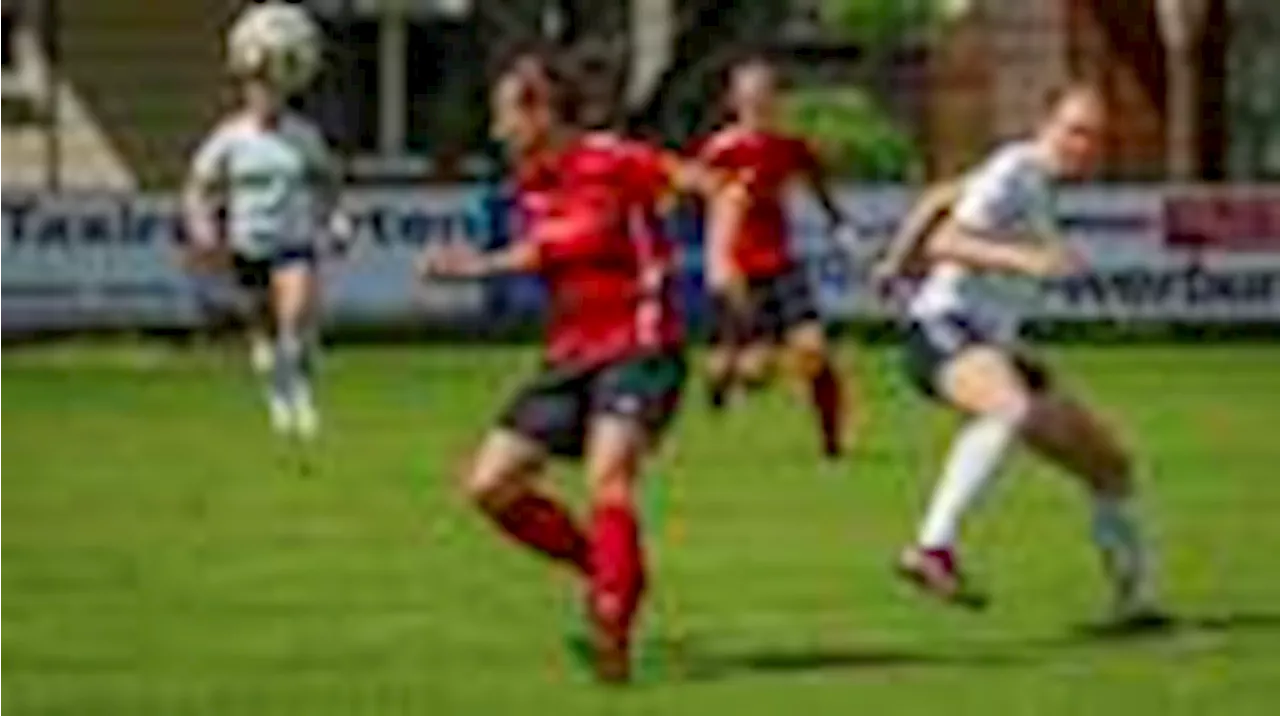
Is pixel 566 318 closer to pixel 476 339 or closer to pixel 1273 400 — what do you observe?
pixel 1273 400

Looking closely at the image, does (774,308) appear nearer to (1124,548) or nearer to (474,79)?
(1124,548)

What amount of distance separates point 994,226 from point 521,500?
2.34m

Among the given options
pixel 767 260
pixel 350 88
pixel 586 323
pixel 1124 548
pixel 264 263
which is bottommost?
pixel 350 88

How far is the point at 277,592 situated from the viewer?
1853 centimetres

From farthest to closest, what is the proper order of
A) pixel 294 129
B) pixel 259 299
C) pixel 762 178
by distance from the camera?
1. pixel 762 178
2. pixel 259 299
3. pixel 294 129

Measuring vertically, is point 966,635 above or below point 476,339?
above

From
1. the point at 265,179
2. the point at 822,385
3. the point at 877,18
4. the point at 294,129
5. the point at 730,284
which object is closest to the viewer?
the point at 265,179

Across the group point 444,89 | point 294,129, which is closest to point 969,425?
point 294,129

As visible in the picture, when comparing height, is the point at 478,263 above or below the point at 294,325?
above

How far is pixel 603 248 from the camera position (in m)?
15.6

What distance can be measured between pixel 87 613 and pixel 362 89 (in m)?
35.3

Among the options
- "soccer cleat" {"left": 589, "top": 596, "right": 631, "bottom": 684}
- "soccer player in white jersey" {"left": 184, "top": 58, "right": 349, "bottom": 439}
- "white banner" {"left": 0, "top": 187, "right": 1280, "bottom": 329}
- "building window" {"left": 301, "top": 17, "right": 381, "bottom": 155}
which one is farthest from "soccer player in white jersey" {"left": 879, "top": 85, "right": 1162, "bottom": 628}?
"building window" {"left": 301, "top": 17, "right": 381, "bottom": 155}

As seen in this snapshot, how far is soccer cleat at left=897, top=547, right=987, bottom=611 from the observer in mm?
17078

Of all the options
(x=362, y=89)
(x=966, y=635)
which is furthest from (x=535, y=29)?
(x=966, y=635)
